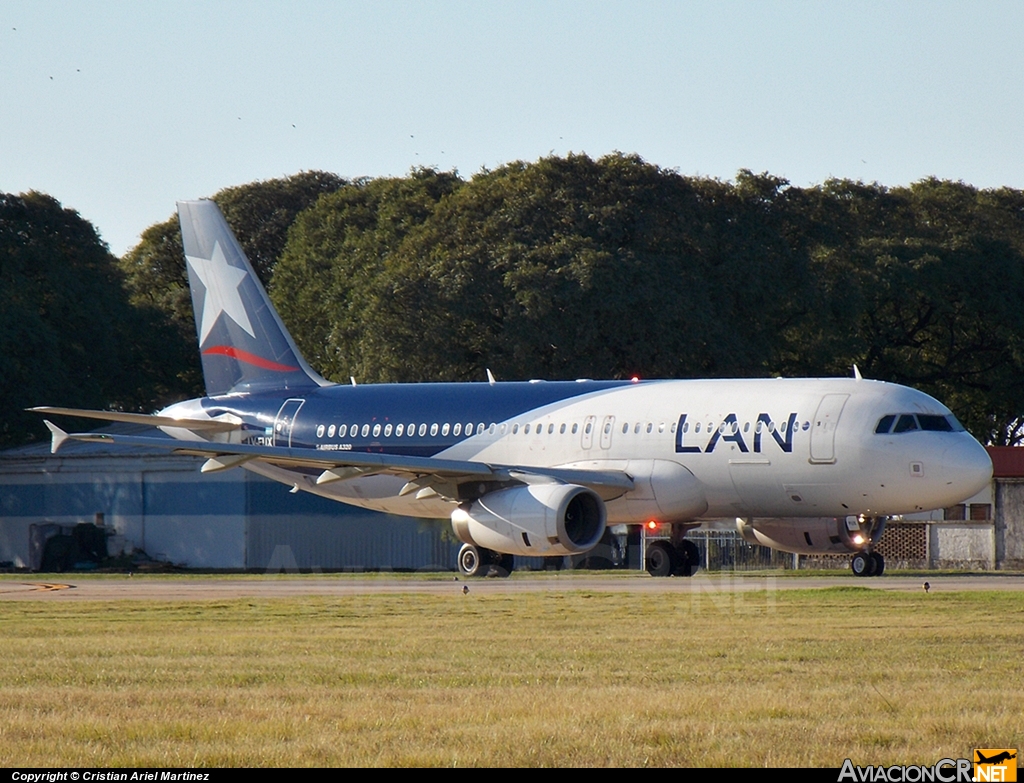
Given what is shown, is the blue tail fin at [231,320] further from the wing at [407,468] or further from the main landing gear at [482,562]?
the main landing gear at [482,562]

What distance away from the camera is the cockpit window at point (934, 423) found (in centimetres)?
3123

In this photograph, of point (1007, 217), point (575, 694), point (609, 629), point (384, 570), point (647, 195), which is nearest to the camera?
point (575, 694)

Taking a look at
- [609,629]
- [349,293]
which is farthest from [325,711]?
[349,293]

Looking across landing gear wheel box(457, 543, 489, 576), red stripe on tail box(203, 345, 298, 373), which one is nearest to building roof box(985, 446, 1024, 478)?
landing gear wheel box(457, 543, 489, 576)

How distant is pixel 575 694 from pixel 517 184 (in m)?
46.9

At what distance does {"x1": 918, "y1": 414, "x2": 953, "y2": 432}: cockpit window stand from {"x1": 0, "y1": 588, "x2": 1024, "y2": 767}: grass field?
876 cm

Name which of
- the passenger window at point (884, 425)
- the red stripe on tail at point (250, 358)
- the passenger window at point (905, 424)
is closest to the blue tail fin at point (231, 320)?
the red stripe on tail at point (250, 358)

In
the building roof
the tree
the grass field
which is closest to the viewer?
the grass field

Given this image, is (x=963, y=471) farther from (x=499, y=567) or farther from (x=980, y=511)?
(x=980, y=511)

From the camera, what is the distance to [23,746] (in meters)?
10.0

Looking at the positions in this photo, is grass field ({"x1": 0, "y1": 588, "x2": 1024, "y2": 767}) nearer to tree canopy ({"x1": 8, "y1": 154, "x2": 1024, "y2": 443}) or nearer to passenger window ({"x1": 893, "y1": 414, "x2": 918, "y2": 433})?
passenger window ({"x1": 893, "y1": 414, "x2": 918, "y2": 433})

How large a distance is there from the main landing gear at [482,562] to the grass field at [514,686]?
11053 millimetres

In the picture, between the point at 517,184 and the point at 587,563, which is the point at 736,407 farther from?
the point at 517,184

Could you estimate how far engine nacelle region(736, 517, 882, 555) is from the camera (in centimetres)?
3312
